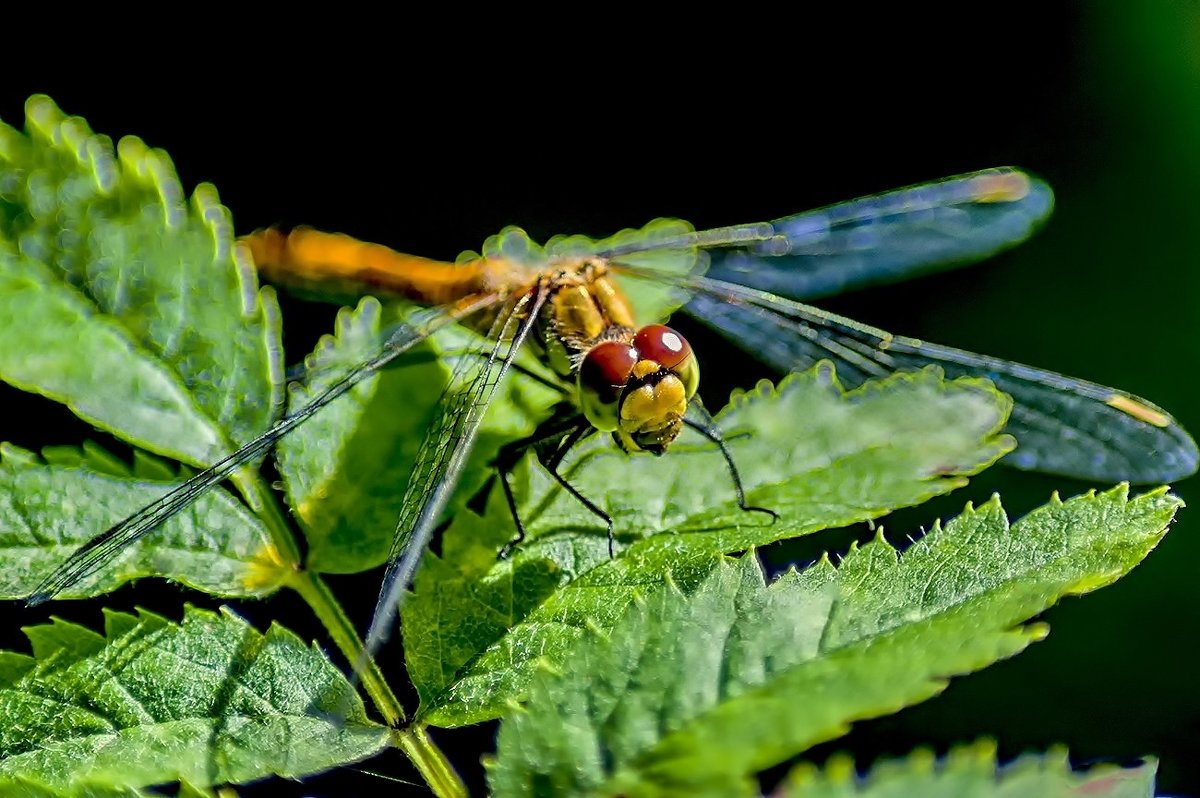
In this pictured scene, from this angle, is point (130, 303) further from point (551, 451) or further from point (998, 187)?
point (998, 187)

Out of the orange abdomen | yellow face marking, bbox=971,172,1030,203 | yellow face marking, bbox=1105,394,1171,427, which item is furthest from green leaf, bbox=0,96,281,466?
yellow face marking, bbox=971,172,1030,203

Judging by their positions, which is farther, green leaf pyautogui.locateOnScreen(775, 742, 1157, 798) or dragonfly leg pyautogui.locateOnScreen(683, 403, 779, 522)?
dragonfly leg pyautogui.locateOnScreen(683, 403, 779, 522)

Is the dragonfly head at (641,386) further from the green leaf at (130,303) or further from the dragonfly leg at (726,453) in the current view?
the green leaf at (130,303)

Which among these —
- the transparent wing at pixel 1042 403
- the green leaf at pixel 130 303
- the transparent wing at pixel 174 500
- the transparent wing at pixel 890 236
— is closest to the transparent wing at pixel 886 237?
the transparent wing at pixel 890 236

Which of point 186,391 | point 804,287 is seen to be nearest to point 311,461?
point 186,391

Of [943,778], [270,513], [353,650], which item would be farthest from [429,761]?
[943,778]

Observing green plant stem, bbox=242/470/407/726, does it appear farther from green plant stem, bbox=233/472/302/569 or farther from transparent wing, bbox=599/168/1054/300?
transparent wing, bbox=599/168/1054/300
